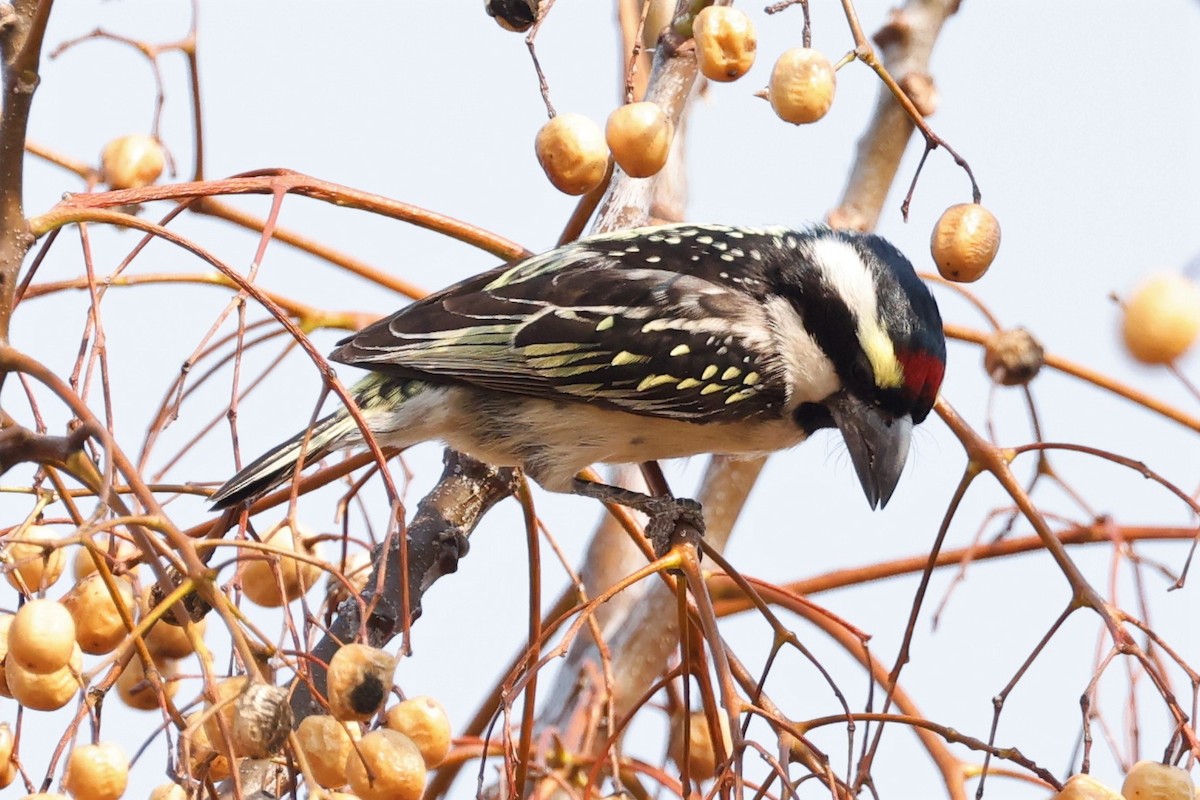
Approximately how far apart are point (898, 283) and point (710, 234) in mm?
537

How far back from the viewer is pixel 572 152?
9.91 feet

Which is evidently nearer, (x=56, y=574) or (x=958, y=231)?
(x=56, y=574)

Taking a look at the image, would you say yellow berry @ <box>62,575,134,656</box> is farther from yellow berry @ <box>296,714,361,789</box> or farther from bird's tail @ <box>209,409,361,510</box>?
yellow berry @ <box>296,714,361,789</box>

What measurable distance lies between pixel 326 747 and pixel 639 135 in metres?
1.50

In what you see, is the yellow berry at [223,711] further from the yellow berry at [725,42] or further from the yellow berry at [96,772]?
the yellow berry at [725,42]

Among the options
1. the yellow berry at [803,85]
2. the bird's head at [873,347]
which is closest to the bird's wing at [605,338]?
the bird's head at [873,347]

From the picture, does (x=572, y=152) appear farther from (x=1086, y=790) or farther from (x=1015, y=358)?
(x=1086, y=790)

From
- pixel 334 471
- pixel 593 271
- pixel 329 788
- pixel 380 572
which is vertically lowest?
pixel 329 788

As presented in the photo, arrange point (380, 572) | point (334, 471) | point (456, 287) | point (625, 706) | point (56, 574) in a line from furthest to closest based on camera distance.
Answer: point (625, 706) < point (456, 287) < point (334, 471) < point (56, 574) < point (380, 572)

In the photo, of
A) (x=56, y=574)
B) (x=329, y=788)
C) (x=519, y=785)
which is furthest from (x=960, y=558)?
(x=56, y=574)

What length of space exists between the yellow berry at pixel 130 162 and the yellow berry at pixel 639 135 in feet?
3.08

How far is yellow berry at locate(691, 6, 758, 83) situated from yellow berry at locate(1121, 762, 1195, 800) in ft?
5.17

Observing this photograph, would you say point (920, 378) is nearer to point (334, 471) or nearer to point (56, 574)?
point (334, 471)

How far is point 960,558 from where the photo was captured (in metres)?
3.24
